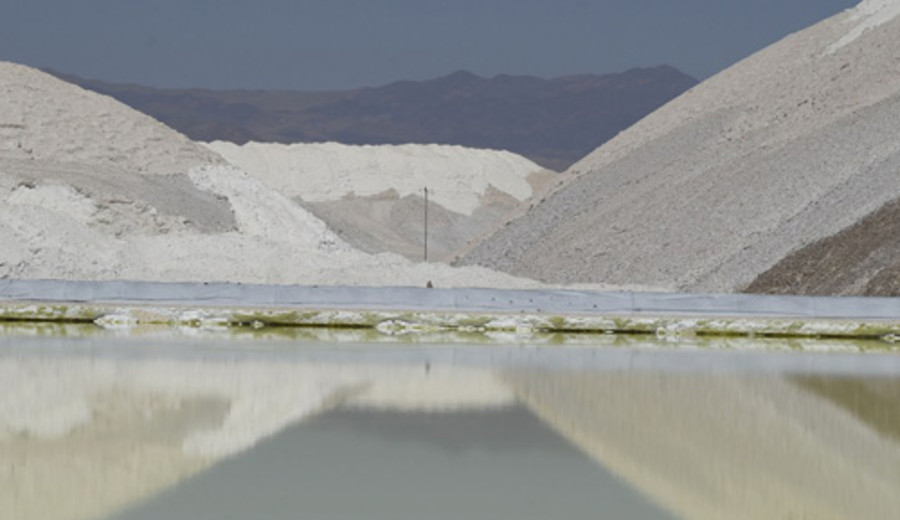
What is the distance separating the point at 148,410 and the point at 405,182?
10098cm

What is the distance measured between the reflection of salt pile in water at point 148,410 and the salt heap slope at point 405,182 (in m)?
79.7

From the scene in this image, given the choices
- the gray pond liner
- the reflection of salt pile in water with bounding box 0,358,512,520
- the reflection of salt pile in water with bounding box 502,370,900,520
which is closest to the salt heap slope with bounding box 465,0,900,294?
the gray pond liner

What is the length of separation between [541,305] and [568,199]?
83.4 ft

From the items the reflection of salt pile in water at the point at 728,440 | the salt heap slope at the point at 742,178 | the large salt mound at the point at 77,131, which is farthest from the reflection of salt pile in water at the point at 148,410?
the large salt mound at the point at 77,131

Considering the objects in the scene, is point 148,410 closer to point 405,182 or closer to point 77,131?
point 77,131

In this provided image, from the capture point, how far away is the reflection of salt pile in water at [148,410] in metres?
13.7

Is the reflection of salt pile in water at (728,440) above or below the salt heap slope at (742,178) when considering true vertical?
below

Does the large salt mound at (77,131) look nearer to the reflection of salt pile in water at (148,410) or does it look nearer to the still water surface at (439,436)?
the still water surface at (439,436)

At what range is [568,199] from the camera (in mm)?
61281

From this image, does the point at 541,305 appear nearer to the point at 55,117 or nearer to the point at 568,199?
the point at 568,199

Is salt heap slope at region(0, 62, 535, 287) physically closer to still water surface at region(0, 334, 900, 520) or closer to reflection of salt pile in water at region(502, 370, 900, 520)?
still water surface at region(0, 334, 900, 520)

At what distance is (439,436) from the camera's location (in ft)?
55.1

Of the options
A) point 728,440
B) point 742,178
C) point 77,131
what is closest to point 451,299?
point 742,178

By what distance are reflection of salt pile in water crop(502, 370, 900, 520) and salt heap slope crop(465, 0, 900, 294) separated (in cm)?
1992
